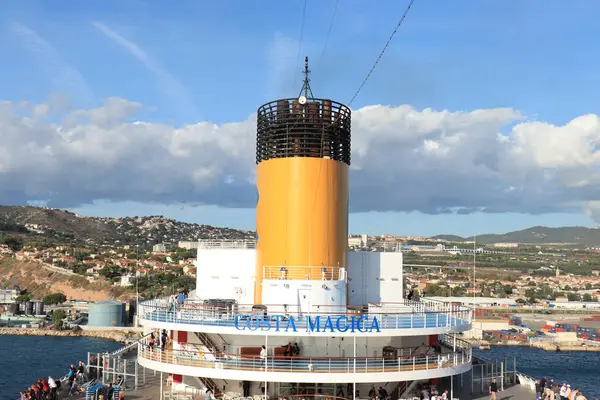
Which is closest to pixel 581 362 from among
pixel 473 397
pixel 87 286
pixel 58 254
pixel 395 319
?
pixel 473 397

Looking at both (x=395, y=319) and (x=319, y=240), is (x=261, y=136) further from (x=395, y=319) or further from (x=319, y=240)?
(x=395, y=319)

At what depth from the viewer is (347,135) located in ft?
67.7

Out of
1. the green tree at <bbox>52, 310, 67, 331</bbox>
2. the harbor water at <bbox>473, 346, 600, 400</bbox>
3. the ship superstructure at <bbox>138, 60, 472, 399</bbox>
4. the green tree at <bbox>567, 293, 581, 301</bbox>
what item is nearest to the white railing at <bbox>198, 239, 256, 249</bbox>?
the ship superstructure at <bbox>138, 60, 472, 399</bbox>

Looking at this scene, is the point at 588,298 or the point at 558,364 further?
the point at 588,298

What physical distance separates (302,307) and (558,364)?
168 feet

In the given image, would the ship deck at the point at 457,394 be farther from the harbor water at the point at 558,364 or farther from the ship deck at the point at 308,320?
the harbor water at the point at 558,364

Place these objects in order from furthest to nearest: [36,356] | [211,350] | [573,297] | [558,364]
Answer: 1. [573,297]
2. [558,364]
3. [36,356]
4. [211,350]

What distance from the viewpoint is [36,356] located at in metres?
53.6

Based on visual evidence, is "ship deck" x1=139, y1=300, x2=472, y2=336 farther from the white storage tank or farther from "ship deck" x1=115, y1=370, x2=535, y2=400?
the white storage tank

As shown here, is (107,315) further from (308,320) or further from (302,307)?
(308,320)

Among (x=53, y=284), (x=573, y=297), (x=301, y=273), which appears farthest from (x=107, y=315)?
(x=573, y=297)

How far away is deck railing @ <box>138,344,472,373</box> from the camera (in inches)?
610

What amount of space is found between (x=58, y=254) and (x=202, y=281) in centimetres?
11490

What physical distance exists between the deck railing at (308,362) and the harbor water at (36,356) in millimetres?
25217
